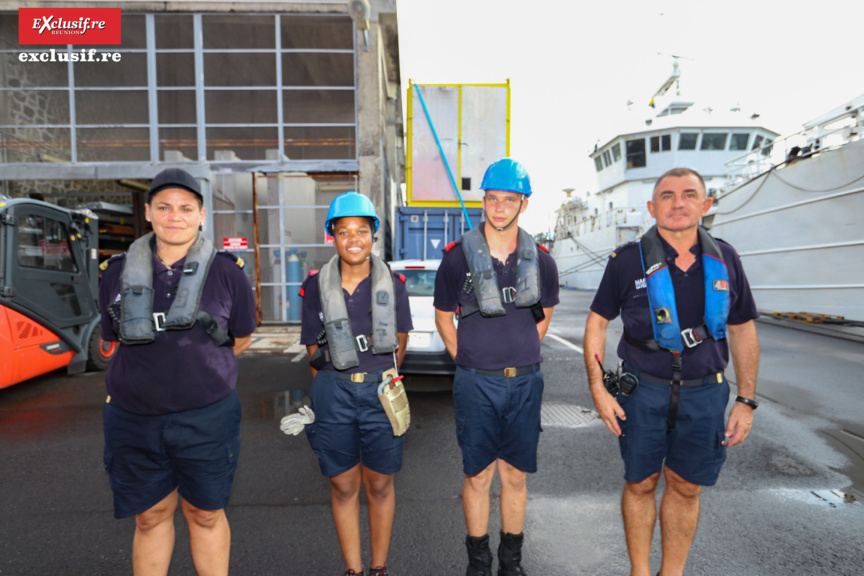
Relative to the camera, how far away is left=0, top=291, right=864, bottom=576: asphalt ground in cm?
278

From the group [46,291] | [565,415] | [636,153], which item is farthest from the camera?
[636,153]

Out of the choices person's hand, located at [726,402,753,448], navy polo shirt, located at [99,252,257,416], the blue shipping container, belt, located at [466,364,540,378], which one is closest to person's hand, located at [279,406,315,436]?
navy polo shirt, located at [99,252,257,416]

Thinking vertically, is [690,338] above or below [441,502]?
above

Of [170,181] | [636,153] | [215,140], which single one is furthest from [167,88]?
[636,153]

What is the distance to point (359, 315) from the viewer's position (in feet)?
8.36

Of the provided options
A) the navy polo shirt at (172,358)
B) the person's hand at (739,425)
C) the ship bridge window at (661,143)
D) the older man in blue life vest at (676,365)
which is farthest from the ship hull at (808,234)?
the navy polo shirt at (172,358)

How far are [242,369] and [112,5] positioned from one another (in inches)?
402

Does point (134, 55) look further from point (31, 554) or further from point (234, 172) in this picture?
point (31, 554)

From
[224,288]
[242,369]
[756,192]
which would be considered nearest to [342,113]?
[242,369]

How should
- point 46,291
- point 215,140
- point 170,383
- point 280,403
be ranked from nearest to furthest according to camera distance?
point 170,383 < point 280,403 < point 46,291 < point 215,140

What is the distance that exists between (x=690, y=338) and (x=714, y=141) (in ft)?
84.8

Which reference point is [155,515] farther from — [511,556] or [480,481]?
[511,556]

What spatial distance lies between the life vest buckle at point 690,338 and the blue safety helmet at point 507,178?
114 centimetres

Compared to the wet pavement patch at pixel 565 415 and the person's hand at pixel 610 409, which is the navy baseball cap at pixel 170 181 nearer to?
the person's hand at pixel 610 409
